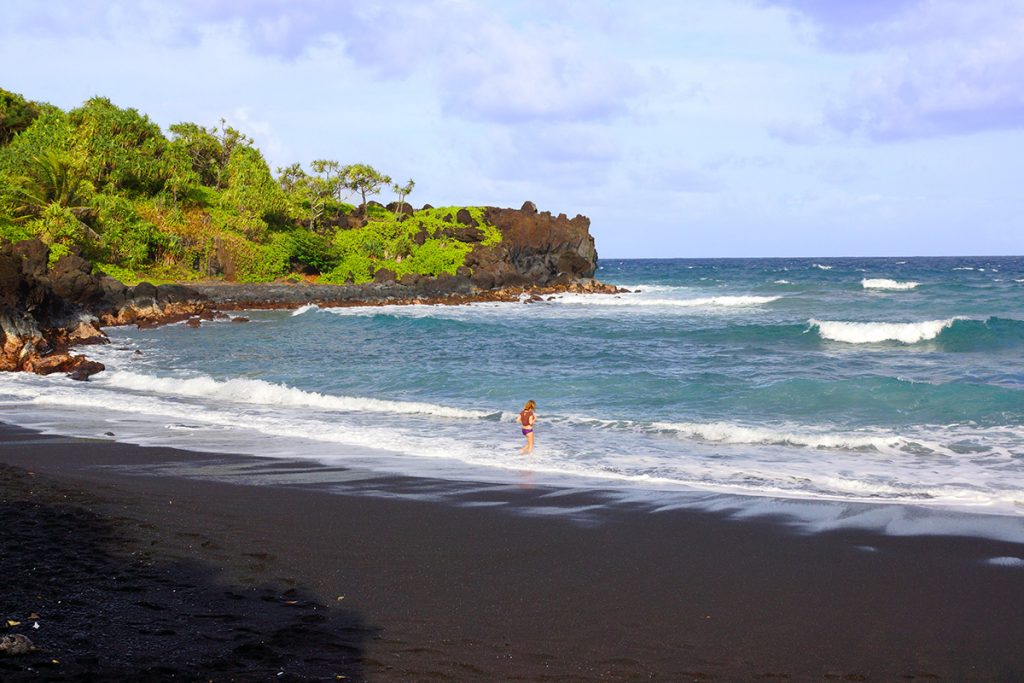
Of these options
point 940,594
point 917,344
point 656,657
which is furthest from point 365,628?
point 917,344

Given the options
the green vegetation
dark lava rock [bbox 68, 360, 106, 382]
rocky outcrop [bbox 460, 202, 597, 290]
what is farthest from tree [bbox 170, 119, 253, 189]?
dark lava rock [bbox 68, 360, 106, 382]

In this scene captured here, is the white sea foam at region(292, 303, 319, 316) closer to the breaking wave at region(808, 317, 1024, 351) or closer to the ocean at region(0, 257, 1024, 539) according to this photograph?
the ocean at region(0, 257, 1024, 539)

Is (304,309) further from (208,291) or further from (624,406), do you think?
(624,406)

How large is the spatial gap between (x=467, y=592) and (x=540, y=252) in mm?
64016

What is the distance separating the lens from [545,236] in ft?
231

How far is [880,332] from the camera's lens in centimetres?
3394

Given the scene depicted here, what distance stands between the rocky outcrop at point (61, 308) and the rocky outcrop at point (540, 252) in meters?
26.1

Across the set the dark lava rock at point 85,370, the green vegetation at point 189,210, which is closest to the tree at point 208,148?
the green vegetation at point 189,210

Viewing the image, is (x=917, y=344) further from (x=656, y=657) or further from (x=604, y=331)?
(x=656, y=657)

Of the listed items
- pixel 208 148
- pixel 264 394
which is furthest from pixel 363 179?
pixel 264 394

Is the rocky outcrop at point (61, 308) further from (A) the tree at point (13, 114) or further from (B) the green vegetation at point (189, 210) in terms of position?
(A) the tree at point (13, 114)

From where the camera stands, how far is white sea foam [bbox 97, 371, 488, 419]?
753 inches

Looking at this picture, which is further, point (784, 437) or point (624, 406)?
point (624, 406)

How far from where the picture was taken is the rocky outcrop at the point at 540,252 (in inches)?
2645
